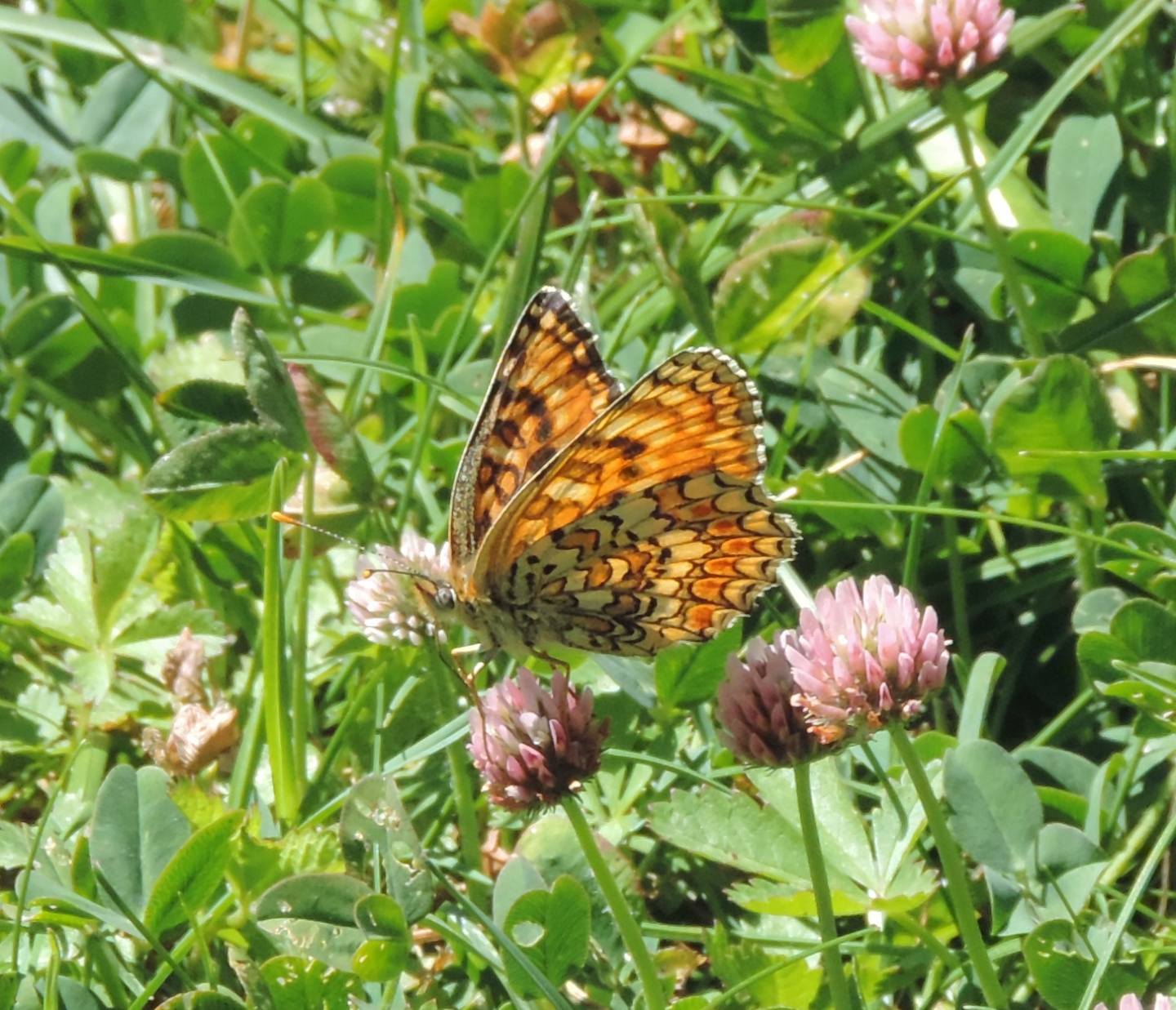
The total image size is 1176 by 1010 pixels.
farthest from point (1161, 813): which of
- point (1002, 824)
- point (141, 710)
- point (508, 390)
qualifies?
point (141, 710)

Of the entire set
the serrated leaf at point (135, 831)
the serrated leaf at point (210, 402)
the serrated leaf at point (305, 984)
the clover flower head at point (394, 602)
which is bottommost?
the serrated leaf at point (305, 984)

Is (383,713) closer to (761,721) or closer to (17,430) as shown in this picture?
(761,721)

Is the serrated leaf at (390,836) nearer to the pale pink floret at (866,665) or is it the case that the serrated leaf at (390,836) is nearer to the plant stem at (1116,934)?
the pale pink floret at (866,665)

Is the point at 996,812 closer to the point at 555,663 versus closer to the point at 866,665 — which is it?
the point at 866,665

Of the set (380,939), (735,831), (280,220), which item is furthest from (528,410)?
(280,220)

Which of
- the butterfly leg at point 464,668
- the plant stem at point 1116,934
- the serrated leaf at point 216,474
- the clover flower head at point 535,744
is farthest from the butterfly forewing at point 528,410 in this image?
the plant stem at point 1116,934

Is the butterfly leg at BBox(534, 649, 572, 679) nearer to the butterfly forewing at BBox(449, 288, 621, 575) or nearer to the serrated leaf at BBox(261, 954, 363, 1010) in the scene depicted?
the butterfly forewing at BBox(449, 288, 621, 575)

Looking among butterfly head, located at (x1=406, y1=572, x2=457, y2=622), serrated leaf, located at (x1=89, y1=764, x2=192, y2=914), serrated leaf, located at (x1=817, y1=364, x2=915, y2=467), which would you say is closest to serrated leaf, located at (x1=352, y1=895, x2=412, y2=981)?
serrated leaf, located at (x1=89, y1=764, x2=192, y2=914)

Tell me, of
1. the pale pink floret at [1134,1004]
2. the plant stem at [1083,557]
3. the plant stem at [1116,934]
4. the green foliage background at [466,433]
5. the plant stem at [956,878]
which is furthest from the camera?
the plant stem at [1083,557]
